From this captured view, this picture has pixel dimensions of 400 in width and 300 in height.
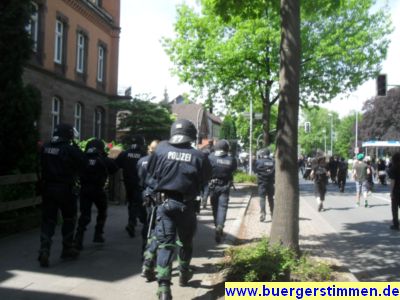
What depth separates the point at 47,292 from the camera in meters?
5.60

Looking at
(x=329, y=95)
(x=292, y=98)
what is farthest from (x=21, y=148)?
(x=329, y=95)

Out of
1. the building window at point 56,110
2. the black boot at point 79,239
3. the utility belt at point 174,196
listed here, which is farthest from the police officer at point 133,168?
the building window at point 56,110

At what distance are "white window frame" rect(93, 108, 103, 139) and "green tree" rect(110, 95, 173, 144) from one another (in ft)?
17.3

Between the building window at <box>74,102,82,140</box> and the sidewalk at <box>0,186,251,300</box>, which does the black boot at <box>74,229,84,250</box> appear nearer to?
the sidewalk at <box>0,186,251,300</box>

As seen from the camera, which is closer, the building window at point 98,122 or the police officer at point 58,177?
the police officer at point 58,177

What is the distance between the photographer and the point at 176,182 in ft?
17.3

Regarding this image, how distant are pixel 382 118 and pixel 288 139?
219 feet

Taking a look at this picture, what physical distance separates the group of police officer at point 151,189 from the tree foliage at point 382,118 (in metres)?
61.6

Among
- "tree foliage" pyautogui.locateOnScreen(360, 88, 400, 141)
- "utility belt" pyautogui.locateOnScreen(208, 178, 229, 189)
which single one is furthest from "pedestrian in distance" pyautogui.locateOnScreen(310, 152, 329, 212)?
"tree foliage" pyautogui.locateOnScreen(360, 88, 400, 141)

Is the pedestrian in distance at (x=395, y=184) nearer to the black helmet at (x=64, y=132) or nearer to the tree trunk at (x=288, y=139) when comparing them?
the tree trunk at (x=288, y=139)

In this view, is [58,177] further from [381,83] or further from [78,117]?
[381,83]

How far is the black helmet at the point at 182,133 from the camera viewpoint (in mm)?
5461

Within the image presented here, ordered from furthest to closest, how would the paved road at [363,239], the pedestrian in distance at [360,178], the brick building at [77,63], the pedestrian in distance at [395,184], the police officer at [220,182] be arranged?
the brick building at [77,63], the pedestrian in distance at [360,178], the pedestrian in distance at [395,184], the police officer at [220,182], the paved road at [363,239]

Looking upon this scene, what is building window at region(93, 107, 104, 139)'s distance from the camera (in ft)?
90.9
